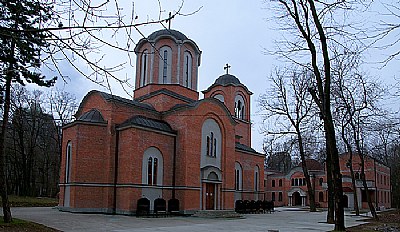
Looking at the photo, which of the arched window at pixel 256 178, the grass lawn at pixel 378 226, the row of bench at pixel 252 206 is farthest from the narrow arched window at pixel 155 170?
the arched window at pixel 256 178

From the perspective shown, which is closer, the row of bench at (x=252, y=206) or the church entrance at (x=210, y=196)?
the church entrance at (x=210, y=196)

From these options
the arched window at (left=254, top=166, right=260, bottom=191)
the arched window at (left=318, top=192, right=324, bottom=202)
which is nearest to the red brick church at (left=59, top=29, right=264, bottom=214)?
the arched window at (left=254, top=166, right=260, bottom=191)

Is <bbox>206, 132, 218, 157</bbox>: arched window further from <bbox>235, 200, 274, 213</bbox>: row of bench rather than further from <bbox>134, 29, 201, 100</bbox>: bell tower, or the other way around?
<bbox>235, 200, 274, 213</bbox>: row of bench

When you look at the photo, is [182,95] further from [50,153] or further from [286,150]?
[50,153]

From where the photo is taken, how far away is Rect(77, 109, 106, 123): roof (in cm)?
2381

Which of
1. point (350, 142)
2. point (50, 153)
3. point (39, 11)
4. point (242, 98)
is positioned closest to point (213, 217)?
point (350, 142)

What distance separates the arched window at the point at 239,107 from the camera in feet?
120

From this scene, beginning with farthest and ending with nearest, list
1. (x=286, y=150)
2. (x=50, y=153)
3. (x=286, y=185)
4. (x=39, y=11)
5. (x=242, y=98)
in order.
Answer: (x=286, y=185)
(x=50, y=153)
(x=242, y=98)
(x=286, y=150)
(x=39, y=11)

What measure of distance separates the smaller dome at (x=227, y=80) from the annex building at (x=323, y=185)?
19639mm

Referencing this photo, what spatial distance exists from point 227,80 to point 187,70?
8.26 meters

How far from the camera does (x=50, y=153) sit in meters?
46.5

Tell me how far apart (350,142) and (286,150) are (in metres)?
4.90

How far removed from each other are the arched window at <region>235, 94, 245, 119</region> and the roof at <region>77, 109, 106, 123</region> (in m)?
15.3

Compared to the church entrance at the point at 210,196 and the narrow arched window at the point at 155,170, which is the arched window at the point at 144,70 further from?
the church entrance at the point at 210,196
